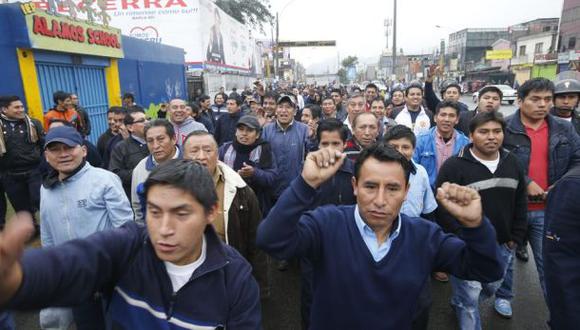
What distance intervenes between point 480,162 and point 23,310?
9.95 feet

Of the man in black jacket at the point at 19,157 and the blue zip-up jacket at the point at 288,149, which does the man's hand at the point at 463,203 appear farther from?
the man in black jacket at the point at 19,157

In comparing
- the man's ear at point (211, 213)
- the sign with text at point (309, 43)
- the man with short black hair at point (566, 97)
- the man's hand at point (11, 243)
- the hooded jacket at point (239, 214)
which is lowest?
the hooded jacket at point (239, 214)

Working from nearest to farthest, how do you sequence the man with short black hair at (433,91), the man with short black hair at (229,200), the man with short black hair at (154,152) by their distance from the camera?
the man with short black hair at (229,200)
the man with short black hair at (154,152)
the man with short black hair at (433,91)

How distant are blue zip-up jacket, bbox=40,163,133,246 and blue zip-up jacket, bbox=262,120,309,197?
2.36m

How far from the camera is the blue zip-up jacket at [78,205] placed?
99.8 inches

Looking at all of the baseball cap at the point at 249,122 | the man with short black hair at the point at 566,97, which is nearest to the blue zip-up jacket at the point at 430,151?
the man with short black hair at the point at 566,97

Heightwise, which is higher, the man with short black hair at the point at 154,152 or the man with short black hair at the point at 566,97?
the man with short black hair at the point at 566,97

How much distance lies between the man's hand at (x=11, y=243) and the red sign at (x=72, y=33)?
794cm

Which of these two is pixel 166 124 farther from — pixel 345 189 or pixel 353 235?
pixel 353 235

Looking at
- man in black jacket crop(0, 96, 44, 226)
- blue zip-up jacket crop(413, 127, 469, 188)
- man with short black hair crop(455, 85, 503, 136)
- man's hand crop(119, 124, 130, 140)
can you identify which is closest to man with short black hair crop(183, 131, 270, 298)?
blue zip-up jacket crop(413, 127, 469, 188)

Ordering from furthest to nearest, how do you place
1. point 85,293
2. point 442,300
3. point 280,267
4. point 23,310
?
point 280,267, point 442,300, point 85,293, point 23,310

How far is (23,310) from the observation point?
111 cm

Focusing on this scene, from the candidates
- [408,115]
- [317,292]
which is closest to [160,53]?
[408,115]

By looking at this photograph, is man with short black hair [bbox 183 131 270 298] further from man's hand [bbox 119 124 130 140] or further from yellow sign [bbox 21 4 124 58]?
yellow sign [bbox 21 4 124 58]
